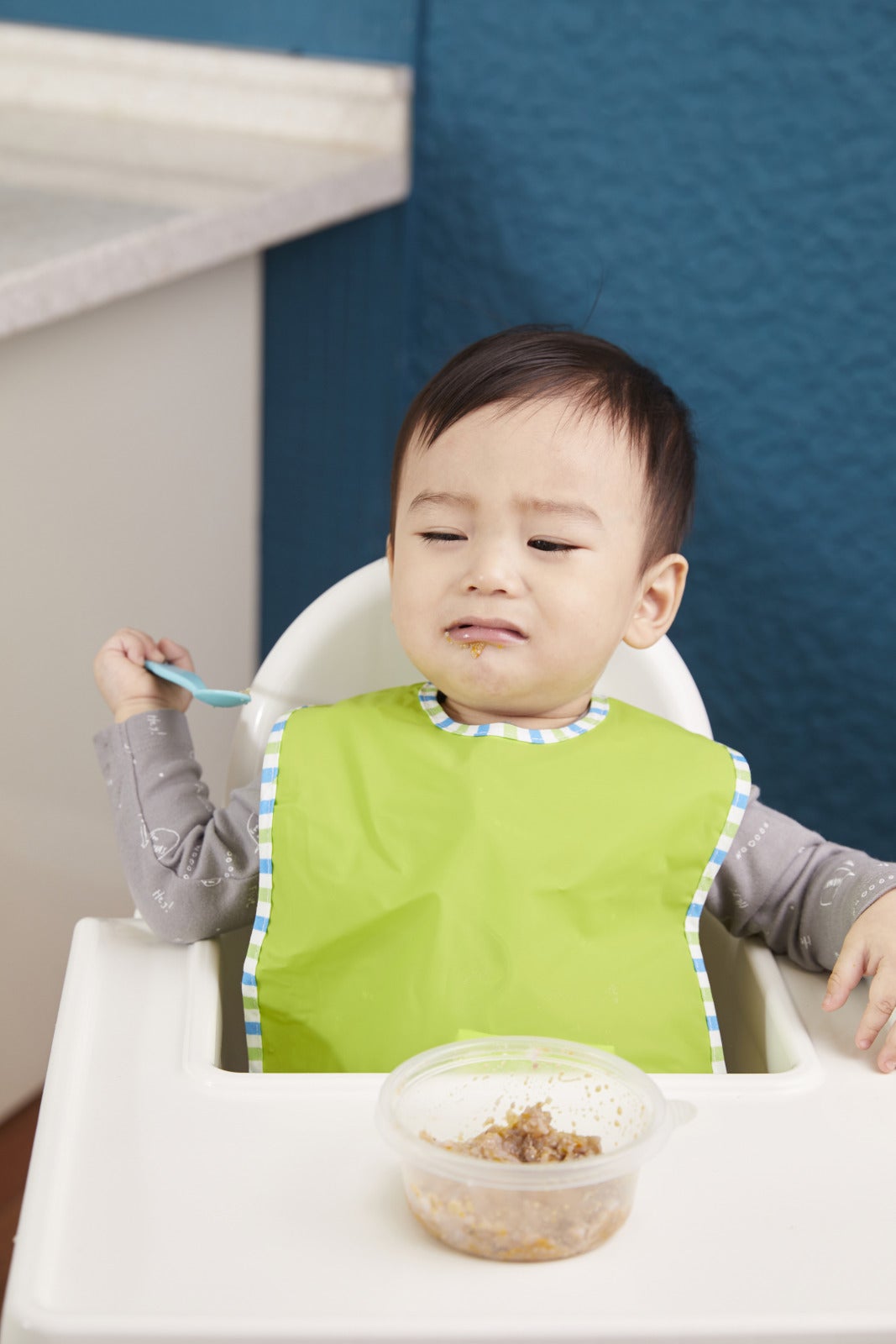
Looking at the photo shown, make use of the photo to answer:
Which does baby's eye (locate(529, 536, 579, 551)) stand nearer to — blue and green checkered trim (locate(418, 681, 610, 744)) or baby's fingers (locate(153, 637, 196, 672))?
blue and green checkered trim (locate(418, 681, 610, 744))

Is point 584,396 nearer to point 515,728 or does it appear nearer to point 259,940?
point 515,728

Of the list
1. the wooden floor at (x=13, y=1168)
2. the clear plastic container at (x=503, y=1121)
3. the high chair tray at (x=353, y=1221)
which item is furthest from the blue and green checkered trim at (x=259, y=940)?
the wooden floor at (x=13, y=1168)

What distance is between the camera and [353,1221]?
576mm

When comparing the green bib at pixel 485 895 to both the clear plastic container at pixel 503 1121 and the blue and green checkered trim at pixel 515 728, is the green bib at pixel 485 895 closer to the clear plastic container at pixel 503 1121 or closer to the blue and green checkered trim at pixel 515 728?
the blue and green checkered trim at pixel 515 728

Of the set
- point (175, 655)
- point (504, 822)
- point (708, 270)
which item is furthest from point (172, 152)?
point (504, 822)

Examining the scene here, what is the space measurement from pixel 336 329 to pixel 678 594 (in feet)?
3.11

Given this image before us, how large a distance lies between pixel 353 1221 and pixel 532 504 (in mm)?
423

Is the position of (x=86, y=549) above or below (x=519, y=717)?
below

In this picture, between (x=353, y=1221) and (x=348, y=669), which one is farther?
(x=348, y=669)

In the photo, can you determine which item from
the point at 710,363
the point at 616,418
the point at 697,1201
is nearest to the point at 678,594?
the point at 616,418

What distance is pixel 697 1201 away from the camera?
597mm

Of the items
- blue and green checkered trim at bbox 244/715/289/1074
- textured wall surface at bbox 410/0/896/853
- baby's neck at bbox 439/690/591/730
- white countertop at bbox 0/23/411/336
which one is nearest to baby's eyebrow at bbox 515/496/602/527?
baby's neck at bbox 439/690/591/730

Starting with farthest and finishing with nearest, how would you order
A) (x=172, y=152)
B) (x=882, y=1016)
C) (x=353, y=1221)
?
(x=172, y=152)
(x=882, y=1016)
(x=353, y=1221)

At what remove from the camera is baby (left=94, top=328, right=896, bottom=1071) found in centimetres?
83
